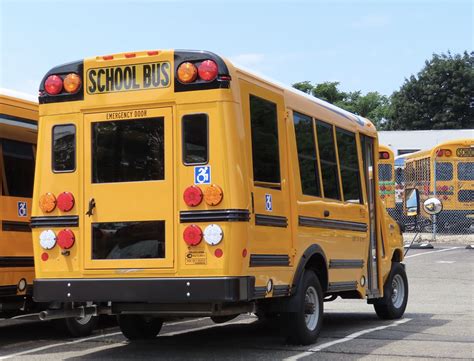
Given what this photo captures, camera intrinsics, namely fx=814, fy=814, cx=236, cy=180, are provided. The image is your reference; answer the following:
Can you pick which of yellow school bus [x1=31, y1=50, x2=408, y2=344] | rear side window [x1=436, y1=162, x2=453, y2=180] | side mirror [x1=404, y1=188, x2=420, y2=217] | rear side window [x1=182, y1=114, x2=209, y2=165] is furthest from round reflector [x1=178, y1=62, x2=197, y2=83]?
rear side window [x1=436, y1=162, x2=453, y2=180]

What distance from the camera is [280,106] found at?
8.48m

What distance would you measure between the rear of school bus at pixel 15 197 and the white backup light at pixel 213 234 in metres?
3.08

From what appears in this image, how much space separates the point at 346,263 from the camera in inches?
390

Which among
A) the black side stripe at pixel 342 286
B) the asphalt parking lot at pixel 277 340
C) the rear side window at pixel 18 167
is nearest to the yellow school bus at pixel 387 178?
the asphalt parking lot at pixel 277 340

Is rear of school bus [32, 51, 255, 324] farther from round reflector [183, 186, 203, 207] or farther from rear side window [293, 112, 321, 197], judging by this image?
rear side window [293, 112, 321, 197]

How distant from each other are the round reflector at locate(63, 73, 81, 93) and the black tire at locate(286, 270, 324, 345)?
10.1 feet

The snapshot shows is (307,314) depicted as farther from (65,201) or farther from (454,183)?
(454,183)

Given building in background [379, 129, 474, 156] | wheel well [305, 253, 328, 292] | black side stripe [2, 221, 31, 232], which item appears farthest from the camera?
building in background [379, 129, 474, 156]

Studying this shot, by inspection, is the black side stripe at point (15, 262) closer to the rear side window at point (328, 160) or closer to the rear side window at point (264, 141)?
the rear side window at point (264, 141)

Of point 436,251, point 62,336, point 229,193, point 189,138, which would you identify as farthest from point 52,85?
point 436,251

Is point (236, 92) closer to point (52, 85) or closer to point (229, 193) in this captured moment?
point (229, 193)

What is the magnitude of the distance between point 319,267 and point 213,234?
220cm

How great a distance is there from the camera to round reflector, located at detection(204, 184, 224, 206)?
294 inches

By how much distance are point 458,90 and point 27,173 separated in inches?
2203
